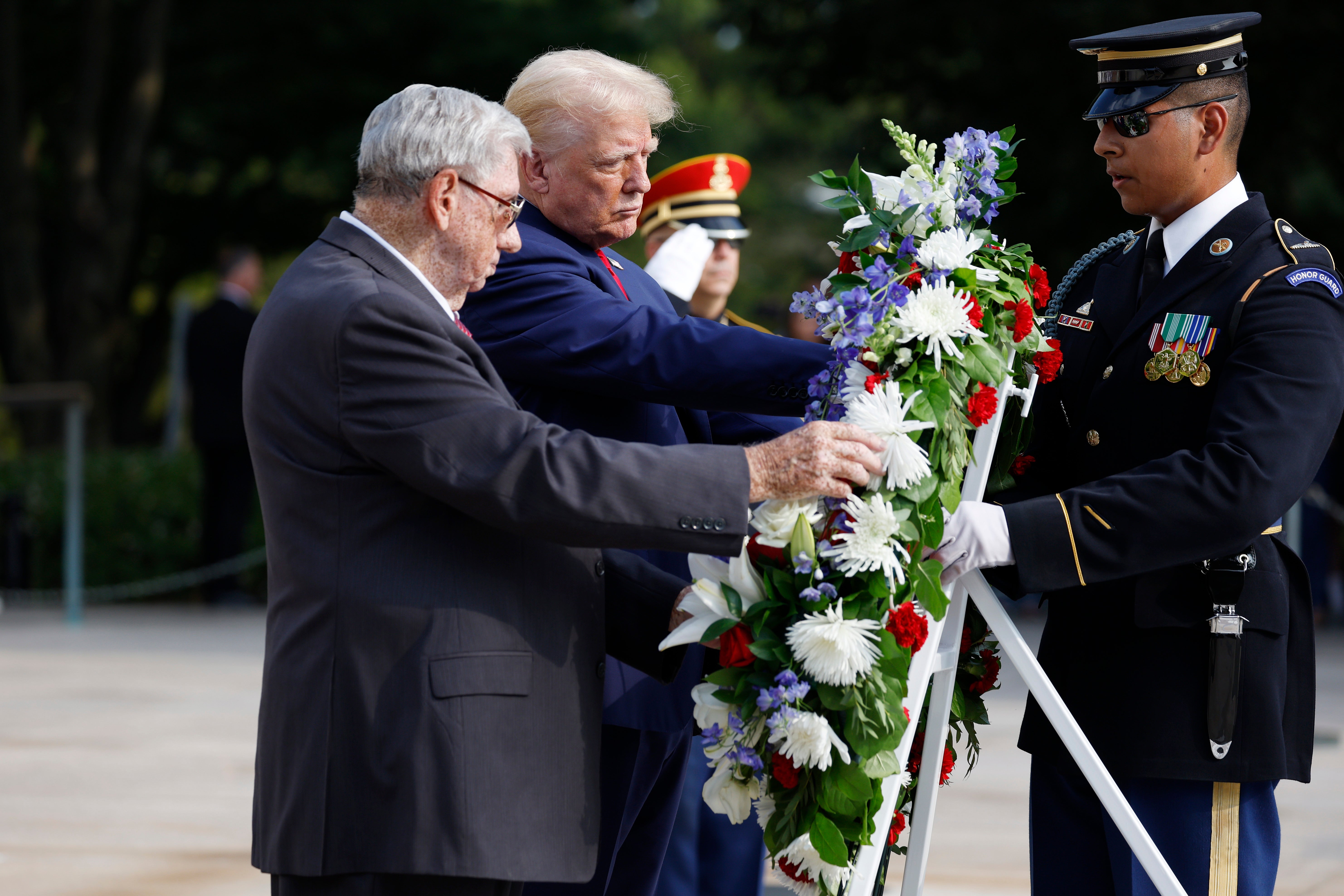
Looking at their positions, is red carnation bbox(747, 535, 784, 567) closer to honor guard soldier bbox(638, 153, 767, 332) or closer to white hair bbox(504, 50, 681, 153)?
white hair bbox(504, 50, 681, 153)

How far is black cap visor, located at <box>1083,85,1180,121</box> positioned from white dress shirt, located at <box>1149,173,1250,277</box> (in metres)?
0.21

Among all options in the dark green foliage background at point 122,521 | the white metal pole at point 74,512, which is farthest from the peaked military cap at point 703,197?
the dark green foliage background at point 122,521

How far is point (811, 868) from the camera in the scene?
2.50 meters

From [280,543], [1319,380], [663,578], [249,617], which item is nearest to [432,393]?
[280,543]

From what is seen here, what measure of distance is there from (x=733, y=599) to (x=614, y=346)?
56cm

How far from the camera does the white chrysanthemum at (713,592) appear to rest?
98.4 inches

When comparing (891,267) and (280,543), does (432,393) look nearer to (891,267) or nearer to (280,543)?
(280,543)

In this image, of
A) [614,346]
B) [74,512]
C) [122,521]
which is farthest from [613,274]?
[122,521]

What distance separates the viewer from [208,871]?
15.6ft

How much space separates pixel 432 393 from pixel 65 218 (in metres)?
13.5

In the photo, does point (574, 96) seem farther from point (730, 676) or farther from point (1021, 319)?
point (730, 676)

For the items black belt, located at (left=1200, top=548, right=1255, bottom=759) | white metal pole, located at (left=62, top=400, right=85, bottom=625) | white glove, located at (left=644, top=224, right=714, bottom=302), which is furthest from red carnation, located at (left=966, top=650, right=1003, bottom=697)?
white metal pole, located at (left=62, top=400, right=85, bottom=625)

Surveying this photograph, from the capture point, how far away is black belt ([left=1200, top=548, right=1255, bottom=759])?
2605 millimetres

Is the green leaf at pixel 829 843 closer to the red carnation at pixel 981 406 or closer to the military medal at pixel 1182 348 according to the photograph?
the red carnation at pixel 981 406
